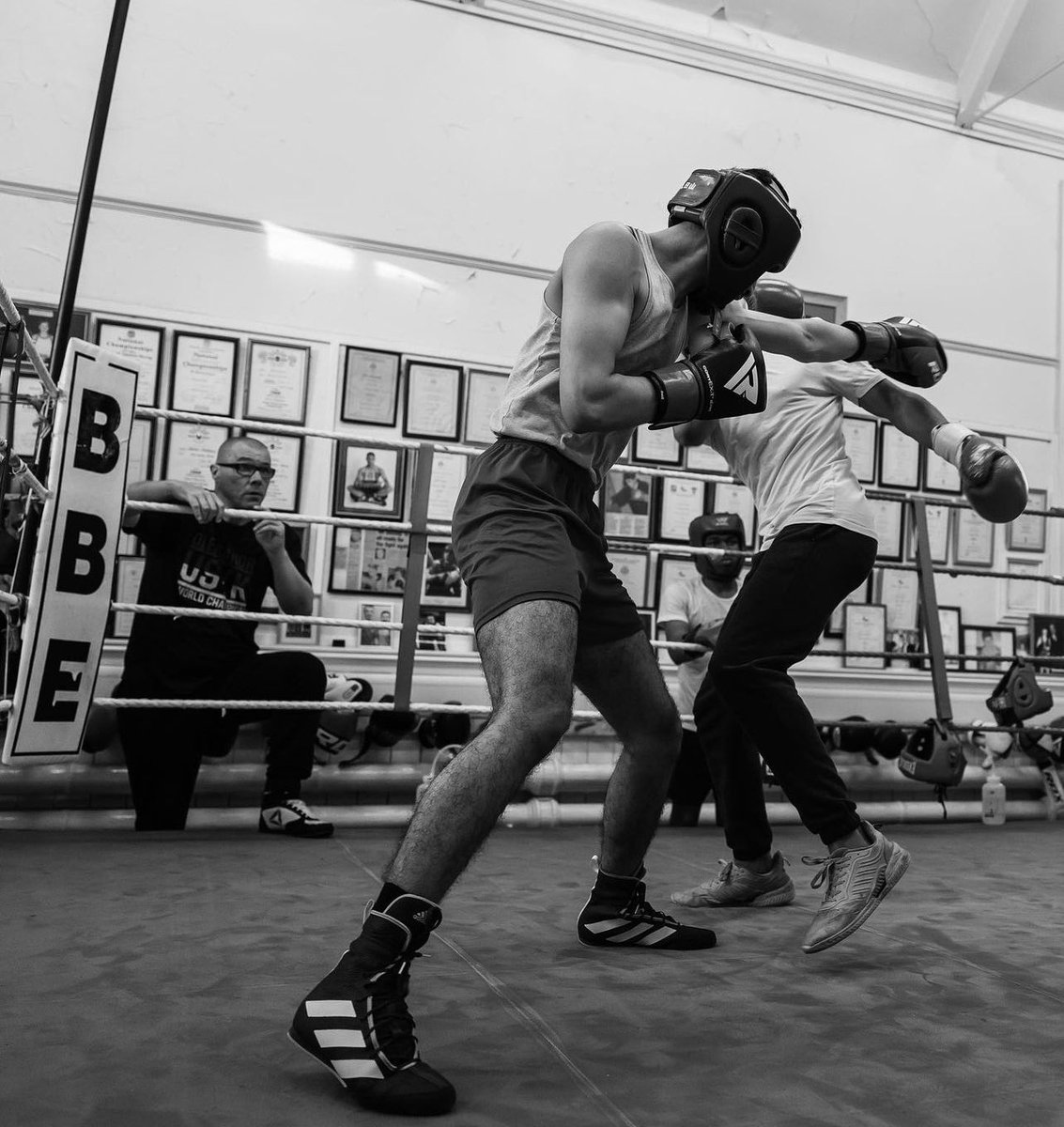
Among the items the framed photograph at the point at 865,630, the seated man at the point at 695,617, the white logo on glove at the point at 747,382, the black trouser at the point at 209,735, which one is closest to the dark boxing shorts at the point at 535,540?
the white logo on glove at the point at 747,382

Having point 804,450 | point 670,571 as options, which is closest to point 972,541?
point 670,571

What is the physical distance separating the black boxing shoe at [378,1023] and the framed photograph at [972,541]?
4.01 m

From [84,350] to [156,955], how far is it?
1.41m

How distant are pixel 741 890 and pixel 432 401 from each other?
2.37m

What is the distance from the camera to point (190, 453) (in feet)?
11.7

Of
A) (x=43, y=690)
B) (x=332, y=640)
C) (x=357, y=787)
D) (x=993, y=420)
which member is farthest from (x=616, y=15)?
(x=43, y=690)

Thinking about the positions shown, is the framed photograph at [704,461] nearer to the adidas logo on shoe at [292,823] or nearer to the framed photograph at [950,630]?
the framed photograph at [950,630]

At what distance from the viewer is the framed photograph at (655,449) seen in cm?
411

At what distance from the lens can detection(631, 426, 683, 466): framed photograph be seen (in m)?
4.11

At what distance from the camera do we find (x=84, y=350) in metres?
2.32

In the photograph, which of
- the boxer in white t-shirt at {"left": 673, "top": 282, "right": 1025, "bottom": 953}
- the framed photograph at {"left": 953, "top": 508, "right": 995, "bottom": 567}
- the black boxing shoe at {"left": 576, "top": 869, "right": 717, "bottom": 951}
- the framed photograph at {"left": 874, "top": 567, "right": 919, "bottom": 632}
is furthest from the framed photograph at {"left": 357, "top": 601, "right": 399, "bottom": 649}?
the framed photograph at {"left": 953, "top": 508, "right": 995, "bottom": 567}

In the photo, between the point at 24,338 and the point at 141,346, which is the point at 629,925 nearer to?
the point at 24,338

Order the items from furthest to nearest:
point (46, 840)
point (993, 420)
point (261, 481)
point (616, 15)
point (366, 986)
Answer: point (993, 420)
point (616, 15)
point (261, 481)
point (46, 840)
point (366, 986)

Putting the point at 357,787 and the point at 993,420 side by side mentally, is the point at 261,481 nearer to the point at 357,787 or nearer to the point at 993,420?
the point at 357,787
